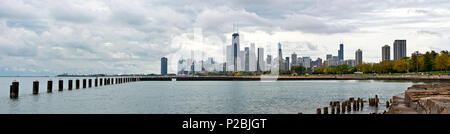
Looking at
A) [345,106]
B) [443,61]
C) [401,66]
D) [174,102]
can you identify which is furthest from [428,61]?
[174,102]

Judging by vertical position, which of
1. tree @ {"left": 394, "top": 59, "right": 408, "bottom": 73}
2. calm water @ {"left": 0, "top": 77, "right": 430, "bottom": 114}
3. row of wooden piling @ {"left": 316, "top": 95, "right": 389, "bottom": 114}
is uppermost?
tree @ {"left": 394, "top": 59, "right": 408, "bottom": 73}

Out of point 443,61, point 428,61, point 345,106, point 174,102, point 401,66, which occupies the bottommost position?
point 174,102

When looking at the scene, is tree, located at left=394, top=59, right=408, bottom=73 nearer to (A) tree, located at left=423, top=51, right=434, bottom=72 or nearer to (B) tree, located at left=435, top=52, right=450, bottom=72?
(A) tree, located at left=423, top=51, right=434, bottom=72

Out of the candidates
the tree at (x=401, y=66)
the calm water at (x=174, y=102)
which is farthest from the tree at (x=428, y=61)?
the calm water at (x=174, y=102)

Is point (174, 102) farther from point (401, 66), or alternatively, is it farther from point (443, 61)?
point (401, 66)

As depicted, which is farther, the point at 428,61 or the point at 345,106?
the point at 428,61

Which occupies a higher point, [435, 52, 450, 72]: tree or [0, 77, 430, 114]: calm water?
[435, 52, 450, 72]: tree

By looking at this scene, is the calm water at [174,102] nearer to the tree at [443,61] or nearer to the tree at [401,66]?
the tree at [443,61]

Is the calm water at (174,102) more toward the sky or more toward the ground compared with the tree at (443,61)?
more toward the ground

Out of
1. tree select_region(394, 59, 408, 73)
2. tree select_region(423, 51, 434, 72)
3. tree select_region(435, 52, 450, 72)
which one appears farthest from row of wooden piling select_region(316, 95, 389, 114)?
tree select_region(394, 59, 408, 73)
